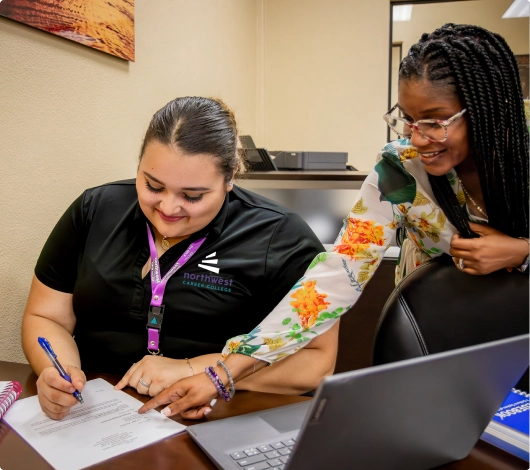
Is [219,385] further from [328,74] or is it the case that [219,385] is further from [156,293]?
[328,74]

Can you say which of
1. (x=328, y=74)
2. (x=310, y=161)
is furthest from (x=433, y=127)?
(x=328, y=74)

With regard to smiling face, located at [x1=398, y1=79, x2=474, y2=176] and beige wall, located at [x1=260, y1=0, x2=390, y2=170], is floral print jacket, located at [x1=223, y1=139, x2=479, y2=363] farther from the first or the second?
beige wall, located at [x1=260, y1=0, x2=390, y2=170]

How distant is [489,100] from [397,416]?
2.19 ft

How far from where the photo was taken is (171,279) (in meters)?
1.23

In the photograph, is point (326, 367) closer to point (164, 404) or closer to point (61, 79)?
point (164, 404)

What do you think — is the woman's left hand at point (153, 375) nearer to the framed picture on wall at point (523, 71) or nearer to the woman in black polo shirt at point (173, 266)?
the woman in black polo shirt at point (173, 266)

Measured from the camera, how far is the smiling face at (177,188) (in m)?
1.16

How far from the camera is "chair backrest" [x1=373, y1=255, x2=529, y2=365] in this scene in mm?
964

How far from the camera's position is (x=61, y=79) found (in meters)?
1.47

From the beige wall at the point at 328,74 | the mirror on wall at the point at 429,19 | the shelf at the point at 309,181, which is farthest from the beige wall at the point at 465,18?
the shelf at the point at 309,181

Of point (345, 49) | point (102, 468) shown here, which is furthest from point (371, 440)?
point (345, 49)

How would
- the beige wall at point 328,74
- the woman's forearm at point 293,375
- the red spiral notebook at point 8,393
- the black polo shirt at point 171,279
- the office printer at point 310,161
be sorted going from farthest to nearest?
the beige wall at point 328,74 < the office printer at point 310,161 < the black polo shirt at point 171,279 < the woman's forearm at point 293,375 < the red spiral notebook at point 8,393

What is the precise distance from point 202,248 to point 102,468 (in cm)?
62

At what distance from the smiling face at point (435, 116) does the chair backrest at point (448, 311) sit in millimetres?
201
